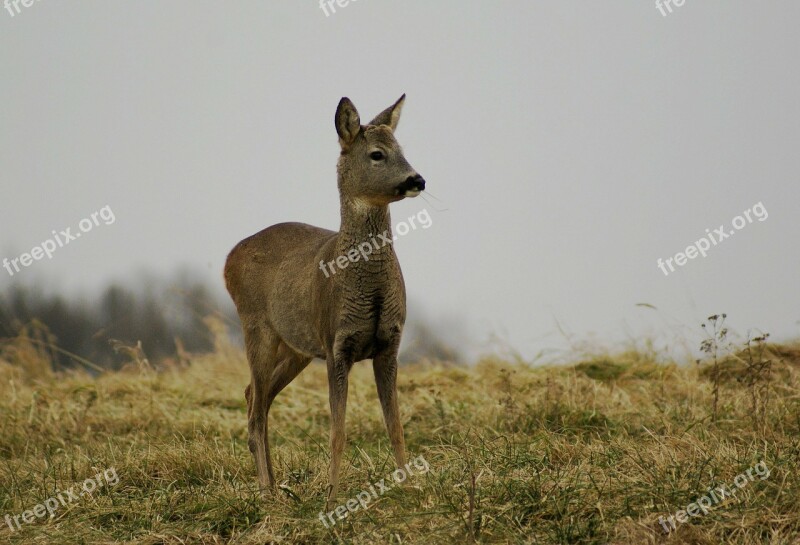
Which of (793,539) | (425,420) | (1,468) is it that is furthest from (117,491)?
(793,539)

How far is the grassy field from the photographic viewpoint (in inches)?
222

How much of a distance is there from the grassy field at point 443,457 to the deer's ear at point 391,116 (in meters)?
2.29

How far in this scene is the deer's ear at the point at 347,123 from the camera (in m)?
6.42

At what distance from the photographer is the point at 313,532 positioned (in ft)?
18.7

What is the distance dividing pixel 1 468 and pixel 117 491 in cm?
182

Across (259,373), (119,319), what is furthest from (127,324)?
(259,373)

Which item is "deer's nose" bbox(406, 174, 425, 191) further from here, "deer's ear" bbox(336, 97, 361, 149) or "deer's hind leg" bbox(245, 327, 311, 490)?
"deer's hind leg" bbox(245, 327, 311, 490)

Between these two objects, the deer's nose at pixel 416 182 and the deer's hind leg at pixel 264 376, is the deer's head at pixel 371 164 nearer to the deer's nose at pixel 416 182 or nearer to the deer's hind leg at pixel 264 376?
the deer's nose at pixel 416 182

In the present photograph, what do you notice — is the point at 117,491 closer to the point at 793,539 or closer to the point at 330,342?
the point at 330,342

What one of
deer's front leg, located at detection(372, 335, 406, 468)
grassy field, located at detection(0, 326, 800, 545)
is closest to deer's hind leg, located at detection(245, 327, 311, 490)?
grassy field, located at detection(0, 326, 800, 545)

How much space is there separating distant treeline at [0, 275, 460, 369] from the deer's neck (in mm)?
4956

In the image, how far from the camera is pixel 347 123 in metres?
6.51

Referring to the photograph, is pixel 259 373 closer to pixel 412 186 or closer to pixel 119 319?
pixel 412 186

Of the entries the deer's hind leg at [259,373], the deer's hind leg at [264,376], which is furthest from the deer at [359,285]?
the deer's hind leg at [259,373]
